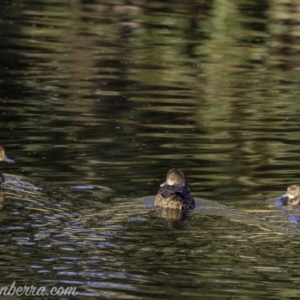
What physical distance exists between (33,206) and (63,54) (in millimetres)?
12235

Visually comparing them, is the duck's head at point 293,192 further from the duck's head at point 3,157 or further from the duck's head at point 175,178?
the duck's head at point 3,157

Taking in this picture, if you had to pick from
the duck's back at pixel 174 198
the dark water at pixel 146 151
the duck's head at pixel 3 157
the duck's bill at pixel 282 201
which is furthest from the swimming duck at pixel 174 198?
the duck's head at pixel 3 157

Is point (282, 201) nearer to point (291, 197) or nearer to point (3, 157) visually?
point (291, 197)

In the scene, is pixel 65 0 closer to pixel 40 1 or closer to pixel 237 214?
pixel 40 1

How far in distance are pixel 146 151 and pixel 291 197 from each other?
3.15m

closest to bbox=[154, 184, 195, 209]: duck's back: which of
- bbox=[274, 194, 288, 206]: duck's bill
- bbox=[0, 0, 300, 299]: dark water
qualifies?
bbox=[0, 0, 300, 299]: dark water

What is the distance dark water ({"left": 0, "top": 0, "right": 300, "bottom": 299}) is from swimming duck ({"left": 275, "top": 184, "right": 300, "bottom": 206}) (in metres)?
0.14

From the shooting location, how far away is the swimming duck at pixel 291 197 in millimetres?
12469

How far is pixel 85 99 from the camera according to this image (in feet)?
62.9

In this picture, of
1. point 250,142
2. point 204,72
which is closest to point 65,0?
point 204,72

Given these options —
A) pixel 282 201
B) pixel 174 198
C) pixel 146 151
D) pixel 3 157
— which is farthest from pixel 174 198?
pixel 146 151

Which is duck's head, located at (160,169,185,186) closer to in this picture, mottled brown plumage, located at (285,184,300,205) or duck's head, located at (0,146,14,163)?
mottled brown plumage, located at (285,184,300,205)

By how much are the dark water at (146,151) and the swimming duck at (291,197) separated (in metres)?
0.14

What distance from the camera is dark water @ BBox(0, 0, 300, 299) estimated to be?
10.2 m
